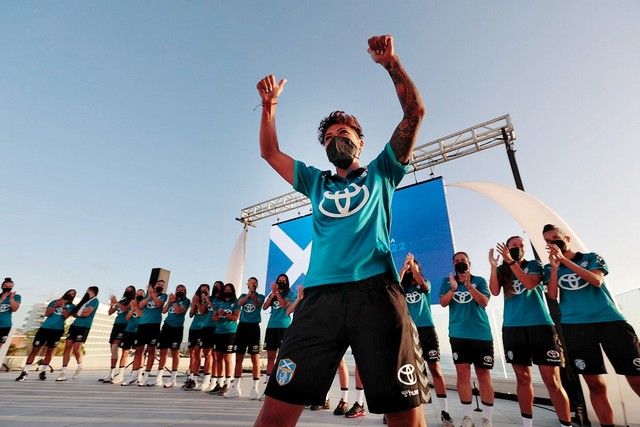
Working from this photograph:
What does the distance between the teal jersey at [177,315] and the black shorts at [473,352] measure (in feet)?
18.8

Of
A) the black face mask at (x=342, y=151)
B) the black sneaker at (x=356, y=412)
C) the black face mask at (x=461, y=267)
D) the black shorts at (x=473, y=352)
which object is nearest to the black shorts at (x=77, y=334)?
the black sneaker at (x=356, y=412)

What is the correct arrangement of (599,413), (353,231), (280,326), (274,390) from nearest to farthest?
1. (274,390)
2. (353,231)
3. (599,413)
4. (280,326)

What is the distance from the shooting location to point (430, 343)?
15.6ft

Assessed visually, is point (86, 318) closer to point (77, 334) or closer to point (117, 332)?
point (77, 334)

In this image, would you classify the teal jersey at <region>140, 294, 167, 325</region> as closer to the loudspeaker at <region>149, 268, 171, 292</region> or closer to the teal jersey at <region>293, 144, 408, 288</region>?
the loudspeaker at <region>149, 268, 171, 292</region>

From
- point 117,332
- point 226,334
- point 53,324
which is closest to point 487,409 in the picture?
point 226,334

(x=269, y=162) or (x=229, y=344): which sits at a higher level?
(x=269, y=162)

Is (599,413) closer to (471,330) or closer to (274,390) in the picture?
(471,330)

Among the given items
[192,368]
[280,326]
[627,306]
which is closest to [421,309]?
[280,326]

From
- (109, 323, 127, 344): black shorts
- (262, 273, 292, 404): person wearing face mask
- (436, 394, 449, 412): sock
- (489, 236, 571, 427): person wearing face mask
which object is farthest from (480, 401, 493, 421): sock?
(109, 323, 127, 344): black shorts

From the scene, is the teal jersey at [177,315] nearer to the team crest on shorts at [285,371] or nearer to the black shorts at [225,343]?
the black shorts at [225,343]

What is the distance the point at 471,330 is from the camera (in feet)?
13.8

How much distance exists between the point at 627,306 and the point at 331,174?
5838 millimetres

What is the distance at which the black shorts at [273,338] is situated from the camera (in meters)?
5.88
